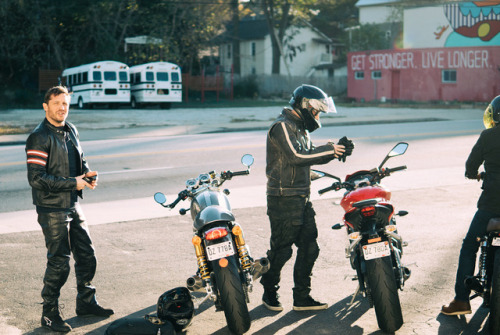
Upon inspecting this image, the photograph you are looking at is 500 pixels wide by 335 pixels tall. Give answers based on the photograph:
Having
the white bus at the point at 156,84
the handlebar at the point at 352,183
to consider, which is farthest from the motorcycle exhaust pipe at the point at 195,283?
the white bus at the point at 156,84

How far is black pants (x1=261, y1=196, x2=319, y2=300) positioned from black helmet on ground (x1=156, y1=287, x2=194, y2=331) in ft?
2.69

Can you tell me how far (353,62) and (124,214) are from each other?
136ft

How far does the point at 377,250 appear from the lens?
4.87m

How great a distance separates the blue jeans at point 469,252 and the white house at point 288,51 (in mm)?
64412

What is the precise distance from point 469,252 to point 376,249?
0.94 metres

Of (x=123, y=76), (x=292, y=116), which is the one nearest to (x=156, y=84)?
(x=123, y=76)

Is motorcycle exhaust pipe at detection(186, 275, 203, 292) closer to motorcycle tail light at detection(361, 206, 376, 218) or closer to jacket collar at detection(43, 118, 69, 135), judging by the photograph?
motorcycle tail light at detection(361, 206, 376, 218)

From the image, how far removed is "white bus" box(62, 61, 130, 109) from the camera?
118 ft

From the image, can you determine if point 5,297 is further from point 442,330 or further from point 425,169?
point 425,169

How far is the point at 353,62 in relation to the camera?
160 ft

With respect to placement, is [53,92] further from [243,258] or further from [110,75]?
[110,75]

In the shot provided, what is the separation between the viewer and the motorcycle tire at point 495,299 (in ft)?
15.3

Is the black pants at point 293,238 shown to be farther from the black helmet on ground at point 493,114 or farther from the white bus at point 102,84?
the white bus at point 102,84

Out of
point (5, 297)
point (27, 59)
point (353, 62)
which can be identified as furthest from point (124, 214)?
point (353, 62)
